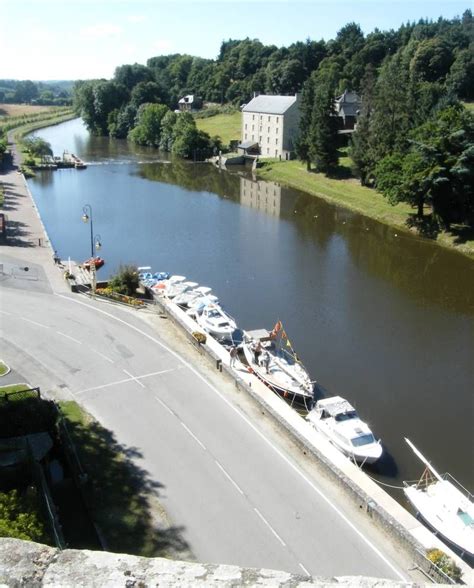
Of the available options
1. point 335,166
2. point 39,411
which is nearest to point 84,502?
point 39,411

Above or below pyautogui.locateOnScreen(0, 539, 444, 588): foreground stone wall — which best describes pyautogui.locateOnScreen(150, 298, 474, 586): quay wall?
below

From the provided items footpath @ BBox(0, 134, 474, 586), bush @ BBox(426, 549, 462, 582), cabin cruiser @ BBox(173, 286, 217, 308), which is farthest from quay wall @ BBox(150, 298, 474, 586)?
cabin cruiser @ BBox(173, 286, 217, 308)

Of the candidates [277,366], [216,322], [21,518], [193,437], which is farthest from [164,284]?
[21,518]

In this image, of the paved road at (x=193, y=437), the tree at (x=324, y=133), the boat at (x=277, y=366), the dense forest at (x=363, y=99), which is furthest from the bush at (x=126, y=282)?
the tree at (x=324, y=133)

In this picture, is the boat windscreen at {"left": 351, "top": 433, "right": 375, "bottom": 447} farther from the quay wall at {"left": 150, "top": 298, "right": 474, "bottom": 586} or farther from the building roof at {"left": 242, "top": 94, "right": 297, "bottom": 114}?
the building roof at {"left": 242, "top": 94, "right": 297, "bottom": 114}

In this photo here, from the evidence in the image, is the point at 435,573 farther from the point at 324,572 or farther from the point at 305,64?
the point at 305,64

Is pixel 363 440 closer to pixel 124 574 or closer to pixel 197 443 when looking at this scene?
pixel 197 443
